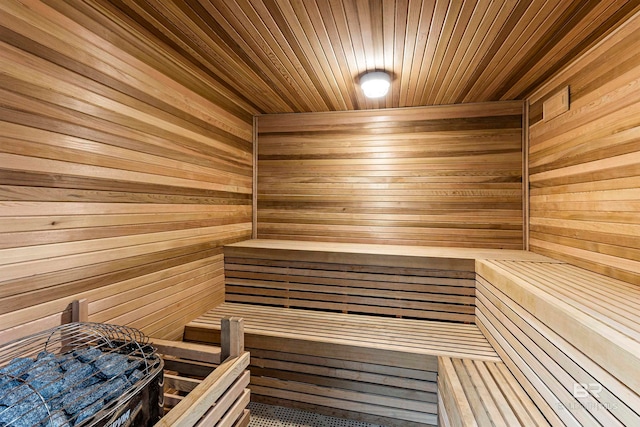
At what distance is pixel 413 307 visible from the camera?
2.66 m

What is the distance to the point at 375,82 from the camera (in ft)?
8.38

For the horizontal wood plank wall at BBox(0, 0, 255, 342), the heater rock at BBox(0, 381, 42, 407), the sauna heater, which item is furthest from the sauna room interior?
the heater rock at BBox(0, 381, 42, 407)

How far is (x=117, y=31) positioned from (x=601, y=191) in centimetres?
323

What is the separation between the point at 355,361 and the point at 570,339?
53.2 inches


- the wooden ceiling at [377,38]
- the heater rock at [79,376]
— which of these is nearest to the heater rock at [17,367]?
the heater rock at [79,376]

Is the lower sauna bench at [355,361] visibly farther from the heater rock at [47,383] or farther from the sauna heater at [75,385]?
the heater rock at [47,383]

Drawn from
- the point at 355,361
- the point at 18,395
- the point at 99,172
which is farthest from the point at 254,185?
the point at 18,395

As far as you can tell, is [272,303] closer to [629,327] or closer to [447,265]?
[447,265]

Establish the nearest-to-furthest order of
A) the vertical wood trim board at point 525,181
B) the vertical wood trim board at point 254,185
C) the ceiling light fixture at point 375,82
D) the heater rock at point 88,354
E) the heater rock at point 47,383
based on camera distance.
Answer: the heater rock at point 47,383
the heater rock at point 88,354
the ceiling light fixture at point 375,82
the vertical wood trim board at point 525,181
the vertical wood trim board at point 254,185

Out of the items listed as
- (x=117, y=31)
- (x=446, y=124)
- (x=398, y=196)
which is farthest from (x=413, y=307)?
(x=117, y=31)

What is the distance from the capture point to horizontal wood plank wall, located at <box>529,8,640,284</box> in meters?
1.75

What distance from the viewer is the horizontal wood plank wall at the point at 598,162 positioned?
1.75 metres

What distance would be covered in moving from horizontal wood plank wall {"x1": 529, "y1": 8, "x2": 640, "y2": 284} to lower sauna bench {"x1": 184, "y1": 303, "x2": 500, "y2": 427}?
0.99m

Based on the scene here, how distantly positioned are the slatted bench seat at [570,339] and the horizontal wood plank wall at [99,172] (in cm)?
237
